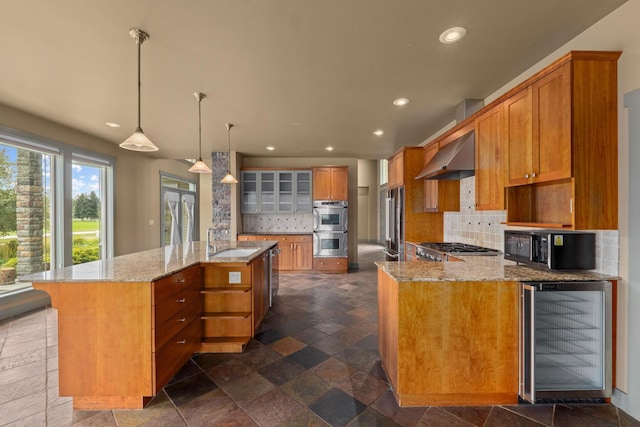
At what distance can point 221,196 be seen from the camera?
598 cm

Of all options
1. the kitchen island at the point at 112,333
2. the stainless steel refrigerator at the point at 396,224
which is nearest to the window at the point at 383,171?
the stainless steel refrigerator at the point at 396,224

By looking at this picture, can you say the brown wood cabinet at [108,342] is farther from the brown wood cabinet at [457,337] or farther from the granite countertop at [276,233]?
the granite countertop at [276,233]

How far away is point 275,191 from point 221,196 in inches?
46.3

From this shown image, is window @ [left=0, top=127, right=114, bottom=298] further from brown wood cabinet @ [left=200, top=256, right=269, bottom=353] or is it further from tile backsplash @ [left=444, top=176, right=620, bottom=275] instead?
tile backsplash @ [left=444, top=176, right=620, bottom=275]

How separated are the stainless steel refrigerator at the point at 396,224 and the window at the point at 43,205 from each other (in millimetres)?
5115

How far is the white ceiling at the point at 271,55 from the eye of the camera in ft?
5.91

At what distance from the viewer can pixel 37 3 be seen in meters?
1.73

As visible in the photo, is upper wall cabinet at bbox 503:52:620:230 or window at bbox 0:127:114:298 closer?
upper wall cabinet at bbox 503:52:620:230

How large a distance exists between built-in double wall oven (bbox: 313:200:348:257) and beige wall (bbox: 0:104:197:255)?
3812 mm

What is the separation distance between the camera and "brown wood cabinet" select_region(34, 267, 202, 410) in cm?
178

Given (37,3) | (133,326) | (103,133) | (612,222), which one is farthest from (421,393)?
(103,133)

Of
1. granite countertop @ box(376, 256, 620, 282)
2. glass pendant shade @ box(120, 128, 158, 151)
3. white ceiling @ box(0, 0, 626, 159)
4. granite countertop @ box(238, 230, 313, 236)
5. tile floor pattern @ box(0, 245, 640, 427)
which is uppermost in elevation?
white ceiling @ box(0, 0, 626, 159)

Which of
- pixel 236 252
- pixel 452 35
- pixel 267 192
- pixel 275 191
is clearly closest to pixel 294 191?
pixel 275 191

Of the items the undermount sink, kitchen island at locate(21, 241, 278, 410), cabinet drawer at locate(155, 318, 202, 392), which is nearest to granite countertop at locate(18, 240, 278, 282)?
kitchen island at locate(21, 241, 278, 410)
